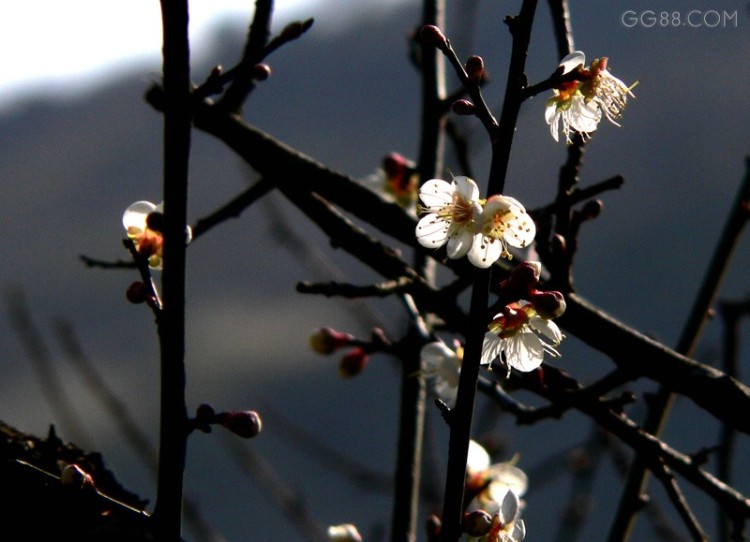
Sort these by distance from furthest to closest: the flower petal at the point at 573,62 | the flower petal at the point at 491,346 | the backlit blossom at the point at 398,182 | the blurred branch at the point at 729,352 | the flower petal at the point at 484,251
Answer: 1. the backlit blossom at the point at 398,182
2. the blurred branch at the point at 729,352
3. the flower petal at the point at 491,346
4. the flower petal at the point at 573,62
5. the flower petal at the point at 484,251

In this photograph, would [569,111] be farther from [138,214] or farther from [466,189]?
[138,214]

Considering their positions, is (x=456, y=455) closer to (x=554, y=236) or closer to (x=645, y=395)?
(x=554, y=236)

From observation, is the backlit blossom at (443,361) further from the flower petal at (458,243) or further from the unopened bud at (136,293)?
the unopened bud at (136,293)

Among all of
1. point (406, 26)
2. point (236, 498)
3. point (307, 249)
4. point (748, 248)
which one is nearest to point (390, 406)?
point (236, 498)

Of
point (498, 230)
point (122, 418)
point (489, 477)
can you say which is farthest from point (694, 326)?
point (122, 418)

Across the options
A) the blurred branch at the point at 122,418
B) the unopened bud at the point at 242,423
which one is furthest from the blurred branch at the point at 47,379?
the unopened bud at the point at 242,423

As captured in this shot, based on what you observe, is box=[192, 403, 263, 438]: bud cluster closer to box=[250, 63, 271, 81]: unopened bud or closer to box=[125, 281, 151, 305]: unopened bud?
box=[125, 281, 151, 305]: unopened bud
